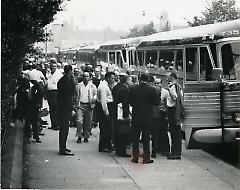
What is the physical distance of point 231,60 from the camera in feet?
31.3

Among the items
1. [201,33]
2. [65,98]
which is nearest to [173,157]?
[65,98]

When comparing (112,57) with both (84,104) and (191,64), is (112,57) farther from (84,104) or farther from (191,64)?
(84,104)

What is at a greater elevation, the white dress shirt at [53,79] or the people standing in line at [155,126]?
the white dress shirt at [53,79]

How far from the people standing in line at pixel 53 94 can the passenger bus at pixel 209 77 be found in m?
2.06

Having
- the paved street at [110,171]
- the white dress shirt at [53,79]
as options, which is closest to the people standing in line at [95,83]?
the paved street at [110,171]

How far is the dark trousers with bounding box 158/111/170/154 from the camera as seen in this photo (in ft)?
31.9

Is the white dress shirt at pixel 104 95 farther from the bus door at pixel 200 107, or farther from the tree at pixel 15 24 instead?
the tree at pixel 15 24

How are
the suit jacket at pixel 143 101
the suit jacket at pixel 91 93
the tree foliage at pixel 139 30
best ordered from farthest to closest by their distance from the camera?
the tree foliage at pixel 139 30, the suit jacket at pixel 91 93, the suit jacket at pixel 143 101

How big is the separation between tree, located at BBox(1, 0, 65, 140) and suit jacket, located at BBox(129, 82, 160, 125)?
1.72 meters

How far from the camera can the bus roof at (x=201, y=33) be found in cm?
987

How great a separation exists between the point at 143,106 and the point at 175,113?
0.82 meters

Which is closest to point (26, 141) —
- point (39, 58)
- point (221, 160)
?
point (221, 160)

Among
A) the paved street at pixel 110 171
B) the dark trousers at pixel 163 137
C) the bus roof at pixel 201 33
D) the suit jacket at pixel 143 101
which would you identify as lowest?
the paved street at pixel 110 171

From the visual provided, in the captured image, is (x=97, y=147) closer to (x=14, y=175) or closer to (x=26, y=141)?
(x=26, y=141)
